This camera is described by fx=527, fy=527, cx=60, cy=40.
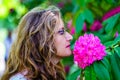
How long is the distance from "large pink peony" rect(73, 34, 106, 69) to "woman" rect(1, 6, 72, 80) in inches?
15.9

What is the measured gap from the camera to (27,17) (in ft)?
11.0

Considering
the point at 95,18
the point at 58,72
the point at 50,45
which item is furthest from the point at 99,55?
the point at 95,18

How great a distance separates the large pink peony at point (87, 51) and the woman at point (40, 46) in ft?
1.33

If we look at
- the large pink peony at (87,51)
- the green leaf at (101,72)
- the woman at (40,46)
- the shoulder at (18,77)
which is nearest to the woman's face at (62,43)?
the woman at (40,46)

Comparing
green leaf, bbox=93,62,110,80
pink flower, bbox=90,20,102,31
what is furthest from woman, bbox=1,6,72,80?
pink flower, bbox=90,20,102,31

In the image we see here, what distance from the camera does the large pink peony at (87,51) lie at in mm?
2689

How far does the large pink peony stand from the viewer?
269 cm

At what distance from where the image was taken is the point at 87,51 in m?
2.71

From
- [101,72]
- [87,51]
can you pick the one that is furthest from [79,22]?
[101,72]

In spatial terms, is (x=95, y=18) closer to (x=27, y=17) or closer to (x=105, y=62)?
(x=27, y=17)

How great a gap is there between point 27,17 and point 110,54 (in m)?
0.79

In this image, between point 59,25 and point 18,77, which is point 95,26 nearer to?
point 59,25

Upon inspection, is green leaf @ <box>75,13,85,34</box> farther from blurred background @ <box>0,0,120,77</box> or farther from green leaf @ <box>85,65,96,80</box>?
green leaf @ <box>85,65,96,80</box>

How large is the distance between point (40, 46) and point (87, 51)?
569mm
